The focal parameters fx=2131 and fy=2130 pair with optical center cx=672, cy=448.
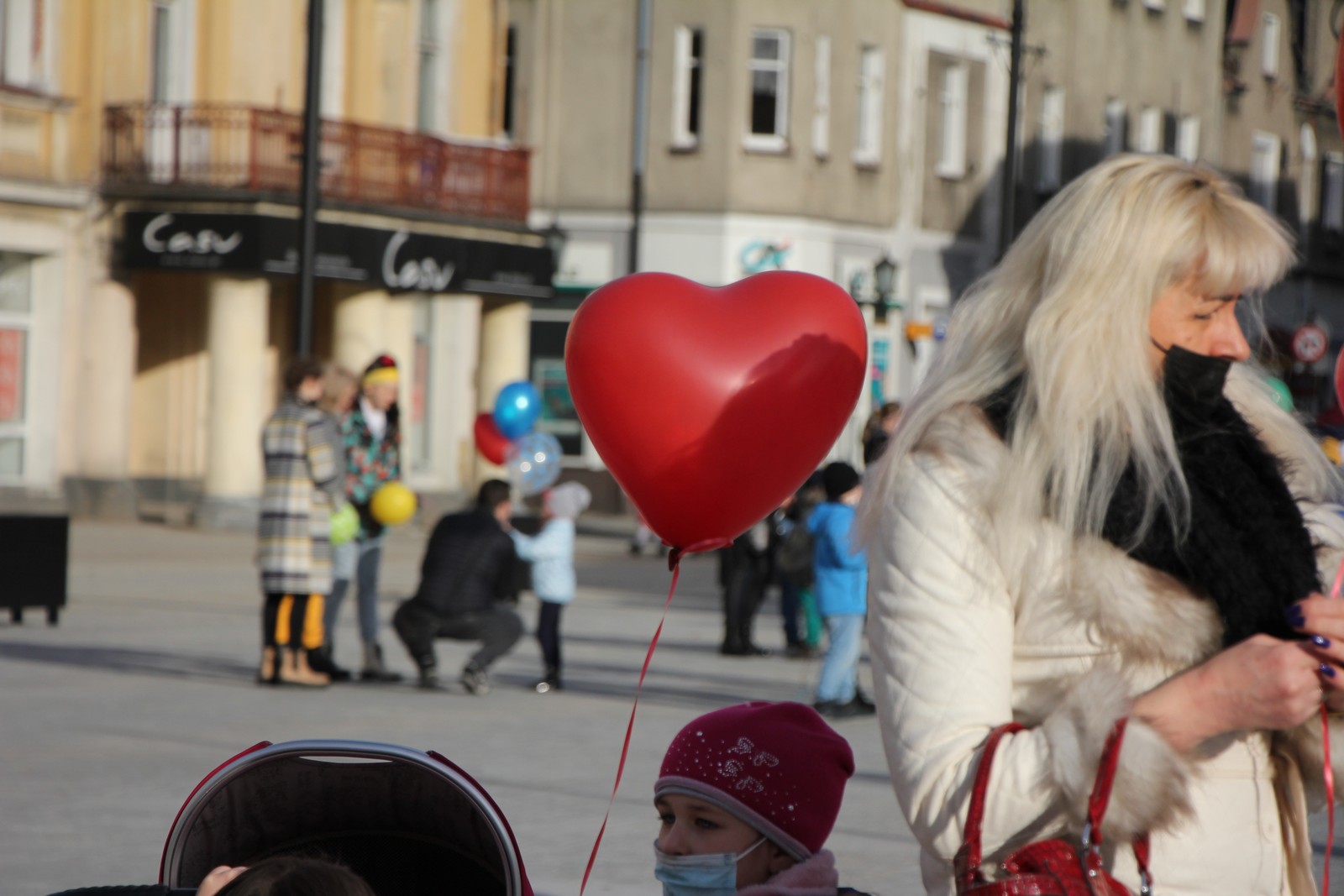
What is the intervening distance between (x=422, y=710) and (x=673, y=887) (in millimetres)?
7666

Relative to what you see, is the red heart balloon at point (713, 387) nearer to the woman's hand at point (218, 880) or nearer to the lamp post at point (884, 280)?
the woman's hand at point (218, 880)

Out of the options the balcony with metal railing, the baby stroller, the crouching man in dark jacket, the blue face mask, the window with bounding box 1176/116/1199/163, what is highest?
the window with bounding box 1176/116/1199/163

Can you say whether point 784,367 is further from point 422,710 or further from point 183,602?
point 183,602

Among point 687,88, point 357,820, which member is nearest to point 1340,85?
point 357,820

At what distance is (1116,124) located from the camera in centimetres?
4516

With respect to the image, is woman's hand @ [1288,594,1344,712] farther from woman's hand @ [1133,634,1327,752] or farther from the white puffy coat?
the white puffy coat

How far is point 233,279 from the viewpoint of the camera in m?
27.9

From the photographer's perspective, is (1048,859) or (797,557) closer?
(1048,859)

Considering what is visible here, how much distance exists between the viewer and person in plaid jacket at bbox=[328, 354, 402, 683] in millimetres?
12570

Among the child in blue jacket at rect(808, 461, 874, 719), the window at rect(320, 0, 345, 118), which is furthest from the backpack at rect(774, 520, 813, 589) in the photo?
the window at rect(320, 0, 345, 118)

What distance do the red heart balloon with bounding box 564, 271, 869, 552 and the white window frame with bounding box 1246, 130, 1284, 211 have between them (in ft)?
162

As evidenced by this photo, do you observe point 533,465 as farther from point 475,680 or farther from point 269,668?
point 269,668

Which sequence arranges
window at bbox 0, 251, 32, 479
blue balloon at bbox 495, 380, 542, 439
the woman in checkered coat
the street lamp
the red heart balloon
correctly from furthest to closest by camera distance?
the street lamp → window at bbox 0, 251, 32, 479 → blue balloon at bbox 495, 380, 542, 439 → the woman in checkered coat → the red heart balloon

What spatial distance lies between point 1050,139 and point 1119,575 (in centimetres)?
4138
